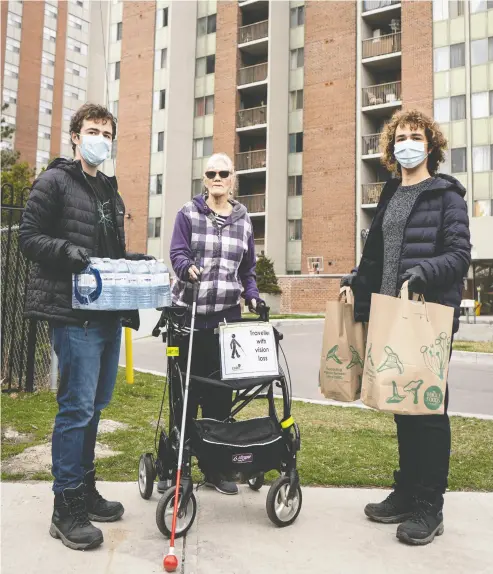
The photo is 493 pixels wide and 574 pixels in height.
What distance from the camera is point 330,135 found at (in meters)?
35.8

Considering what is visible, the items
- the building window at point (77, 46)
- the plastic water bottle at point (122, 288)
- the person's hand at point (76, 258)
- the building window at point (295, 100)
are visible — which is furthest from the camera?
the building window at point (77, 46)

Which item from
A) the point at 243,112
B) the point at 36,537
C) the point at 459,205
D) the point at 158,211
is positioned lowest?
the point at 36,537

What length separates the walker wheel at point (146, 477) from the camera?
3.65 metres

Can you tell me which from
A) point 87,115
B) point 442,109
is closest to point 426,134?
point 87,115

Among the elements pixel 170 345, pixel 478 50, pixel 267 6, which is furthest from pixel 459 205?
pixel 267 6

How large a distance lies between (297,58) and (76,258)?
3864 centimetres

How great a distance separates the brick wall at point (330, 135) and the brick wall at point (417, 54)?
3.18 metres

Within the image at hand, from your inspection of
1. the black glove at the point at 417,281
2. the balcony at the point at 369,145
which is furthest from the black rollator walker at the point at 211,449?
the balcony at the point at 369,145

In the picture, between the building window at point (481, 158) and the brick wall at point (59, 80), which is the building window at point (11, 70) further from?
the building window at point (481, 158)

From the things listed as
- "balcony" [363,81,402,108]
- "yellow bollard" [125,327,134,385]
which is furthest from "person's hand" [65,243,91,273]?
"balcony" [363,81,402,108]

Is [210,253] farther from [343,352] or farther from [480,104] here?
[480,104]

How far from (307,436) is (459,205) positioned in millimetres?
3088

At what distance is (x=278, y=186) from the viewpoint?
37188 mm

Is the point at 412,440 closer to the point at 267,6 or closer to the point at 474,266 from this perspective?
the point at 474,266
